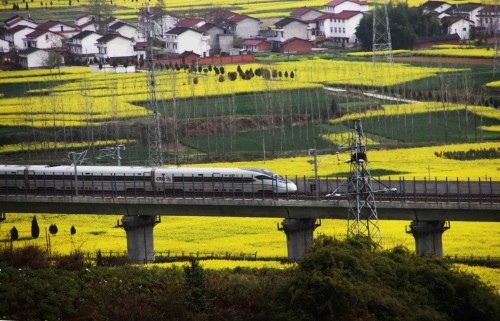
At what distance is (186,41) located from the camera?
15050 cm

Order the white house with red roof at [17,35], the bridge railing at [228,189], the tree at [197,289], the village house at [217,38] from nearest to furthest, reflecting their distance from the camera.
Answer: the tree at [197,289], the bridge railing at [228,189], the white house with red roof at [17,35], the village house at [217,38]

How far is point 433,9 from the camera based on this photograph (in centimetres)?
16312

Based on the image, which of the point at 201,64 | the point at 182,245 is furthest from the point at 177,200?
the point at 201,64

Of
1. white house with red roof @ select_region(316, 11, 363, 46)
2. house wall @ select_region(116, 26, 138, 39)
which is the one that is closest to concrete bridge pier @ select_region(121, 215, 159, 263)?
white house with red roof @ select_region(316, 11, 363, 46)

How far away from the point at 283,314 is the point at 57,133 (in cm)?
6494

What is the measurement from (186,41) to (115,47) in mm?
8167

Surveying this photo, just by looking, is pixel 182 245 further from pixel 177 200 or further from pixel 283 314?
pixel 283 314

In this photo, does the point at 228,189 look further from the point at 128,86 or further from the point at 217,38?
the point at 217,38

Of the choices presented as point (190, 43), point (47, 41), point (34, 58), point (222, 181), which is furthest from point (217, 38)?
point (222, 181)

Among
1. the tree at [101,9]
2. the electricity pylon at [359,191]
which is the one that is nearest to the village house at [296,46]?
the tree at [101,9]

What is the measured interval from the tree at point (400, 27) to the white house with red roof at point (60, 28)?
35359 millimetres

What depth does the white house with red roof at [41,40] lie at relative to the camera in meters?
154

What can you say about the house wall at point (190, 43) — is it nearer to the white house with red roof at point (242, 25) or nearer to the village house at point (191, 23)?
the village house at point (191, 23)

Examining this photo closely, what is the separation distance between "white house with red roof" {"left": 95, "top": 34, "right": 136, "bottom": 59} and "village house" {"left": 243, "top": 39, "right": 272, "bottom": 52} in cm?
1444
